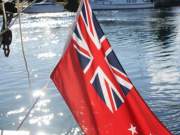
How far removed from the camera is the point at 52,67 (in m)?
43.0

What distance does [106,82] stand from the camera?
8.54 m

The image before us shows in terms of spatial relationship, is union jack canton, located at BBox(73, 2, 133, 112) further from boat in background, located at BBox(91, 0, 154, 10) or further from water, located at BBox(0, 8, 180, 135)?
boat in background, located at BBox(91, 0, 154, 10)

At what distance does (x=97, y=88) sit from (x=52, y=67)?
34729 millimetres

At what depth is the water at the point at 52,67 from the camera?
2664 centimetres

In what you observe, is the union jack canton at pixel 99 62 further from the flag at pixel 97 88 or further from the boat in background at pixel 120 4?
the boat in background at pixel 120 4

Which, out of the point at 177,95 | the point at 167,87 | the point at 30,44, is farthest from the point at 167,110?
the point at 30,44

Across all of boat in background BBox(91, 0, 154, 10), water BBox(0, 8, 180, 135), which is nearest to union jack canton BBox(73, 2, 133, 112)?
water BBox(0, 8, 180, 135)

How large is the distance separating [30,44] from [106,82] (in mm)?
52038

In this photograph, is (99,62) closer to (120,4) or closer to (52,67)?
(52,67)

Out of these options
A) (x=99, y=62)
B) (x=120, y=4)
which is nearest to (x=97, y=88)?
(x=99, y=62)

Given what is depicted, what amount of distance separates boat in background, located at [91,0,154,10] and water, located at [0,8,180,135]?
4563cm

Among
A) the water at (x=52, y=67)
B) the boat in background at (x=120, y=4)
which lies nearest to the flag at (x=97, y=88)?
the water at (x=52, y=67)

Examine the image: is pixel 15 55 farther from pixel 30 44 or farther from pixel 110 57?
pixel 110 57

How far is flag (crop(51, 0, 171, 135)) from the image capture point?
26.9 ft
